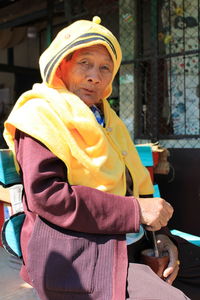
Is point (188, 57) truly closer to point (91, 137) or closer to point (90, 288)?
point (91, 137)

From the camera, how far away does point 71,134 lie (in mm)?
1357

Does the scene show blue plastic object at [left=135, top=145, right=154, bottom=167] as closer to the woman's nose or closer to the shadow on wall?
the shadow on wall

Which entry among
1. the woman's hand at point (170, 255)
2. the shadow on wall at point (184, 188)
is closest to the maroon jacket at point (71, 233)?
the woman's hand at point (170, 255)

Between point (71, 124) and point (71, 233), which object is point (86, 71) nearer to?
point (71, 124)

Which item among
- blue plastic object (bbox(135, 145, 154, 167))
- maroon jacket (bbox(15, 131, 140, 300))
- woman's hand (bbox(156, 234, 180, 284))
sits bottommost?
woman's hand (bbox(156, 234, 180, 284))

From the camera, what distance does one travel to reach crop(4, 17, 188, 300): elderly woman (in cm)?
125

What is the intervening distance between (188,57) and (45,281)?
10.7 ft

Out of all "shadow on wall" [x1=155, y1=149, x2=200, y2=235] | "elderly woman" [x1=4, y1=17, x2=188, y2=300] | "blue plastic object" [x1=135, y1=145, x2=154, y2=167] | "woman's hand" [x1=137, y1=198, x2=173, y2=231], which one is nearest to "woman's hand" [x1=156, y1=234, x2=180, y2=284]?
"elderly woman" [x1=4, y1=17, x2=188, y2=300]

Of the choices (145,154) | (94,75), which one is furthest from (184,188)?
(94,75)

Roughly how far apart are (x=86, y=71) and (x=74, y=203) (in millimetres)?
601

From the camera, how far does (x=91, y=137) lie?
1396mm

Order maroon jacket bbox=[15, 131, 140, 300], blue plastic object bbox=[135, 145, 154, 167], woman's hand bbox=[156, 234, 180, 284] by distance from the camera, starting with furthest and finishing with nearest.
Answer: blue plastic object bbox=[135, 145, 154, 167]
woman's hand bbox=[156, 234, 180, 284]
maroon jacket bbox=[15, 131, 140, 300]

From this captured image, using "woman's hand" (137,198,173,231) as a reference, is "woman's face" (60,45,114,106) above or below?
above

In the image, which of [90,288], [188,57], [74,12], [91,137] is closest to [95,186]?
[91,137]
